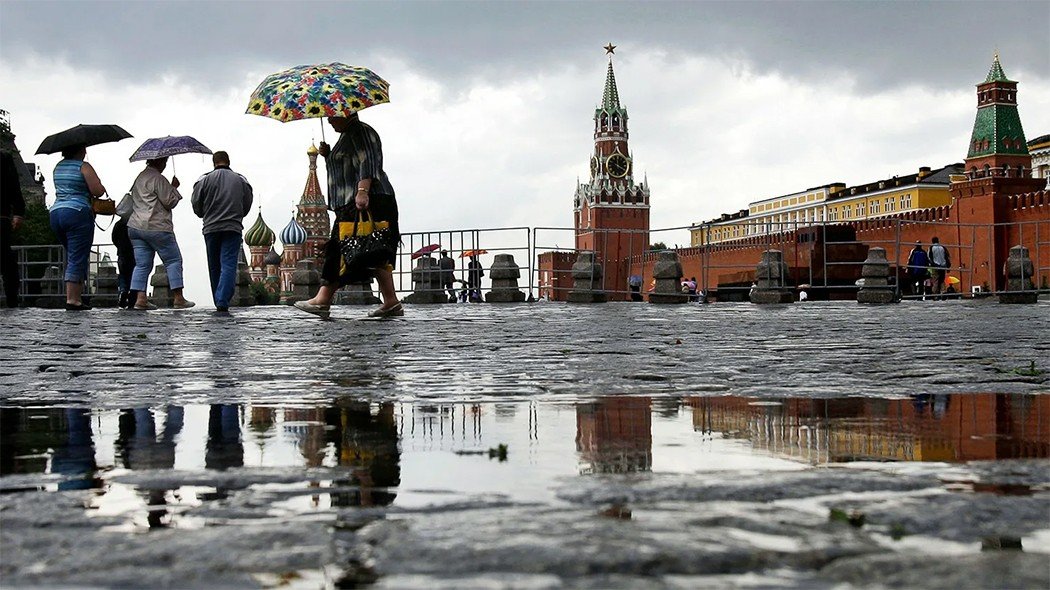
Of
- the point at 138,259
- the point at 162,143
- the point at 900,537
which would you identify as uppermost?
the point at 162,143

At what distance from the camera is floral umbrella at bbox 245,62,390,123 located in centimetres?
1035

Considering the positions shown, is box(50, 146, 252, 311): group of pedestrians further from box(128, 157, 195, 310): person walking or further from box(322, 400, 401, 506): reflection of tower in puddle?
box(322, 400, 401, 506): reflection of tower in puddle

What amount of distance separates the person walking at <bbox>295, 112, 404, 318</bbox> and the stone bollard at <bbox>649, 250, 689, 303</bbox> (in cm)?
1105

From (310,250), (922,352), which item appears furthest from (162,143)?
(310,250)

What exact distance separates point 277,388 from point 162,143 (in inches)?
413

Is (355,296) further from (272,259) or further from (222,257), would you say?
(272,259)

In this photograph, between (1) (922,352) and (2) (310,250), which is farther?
(2) (310,250)

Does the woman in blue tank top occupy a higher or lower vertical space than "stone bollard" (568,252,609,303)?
higher

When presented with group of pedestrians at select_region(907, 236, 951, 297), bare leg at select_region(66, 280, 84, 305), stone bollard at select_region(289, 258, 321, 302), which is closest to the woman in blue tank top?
bare leg at select_region(66, 280, 84, 305)

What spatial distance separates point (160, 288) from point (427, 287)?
5.13 meters

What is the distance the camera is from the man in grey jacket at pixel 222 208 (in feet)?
42.4

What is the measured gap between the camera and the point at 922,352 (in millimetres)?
7348

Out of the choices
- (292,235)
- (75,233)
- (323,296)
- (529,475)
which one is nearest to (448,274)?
(75,233)

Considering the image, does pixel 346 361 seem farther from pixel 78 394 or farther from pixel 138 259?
pixel 138 259
